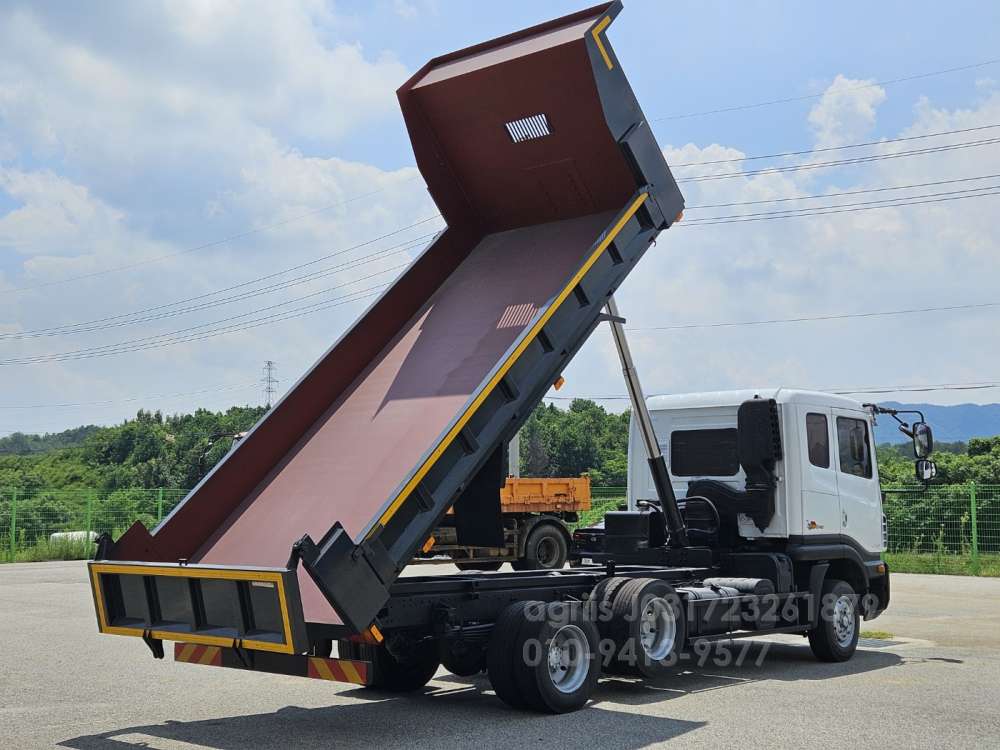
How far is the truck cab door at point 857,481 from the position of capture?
10648 mm

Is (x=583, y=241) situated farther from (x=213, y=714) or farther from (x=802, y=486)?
(x=213, y=714)

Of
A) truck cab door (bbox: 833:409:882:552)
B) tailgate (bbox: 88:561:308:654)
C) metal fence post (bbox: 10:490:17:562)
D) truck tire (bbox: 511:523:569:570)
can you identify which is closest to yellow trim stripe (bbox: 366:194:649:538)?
tailgate (bbox: 88:561:308:654)

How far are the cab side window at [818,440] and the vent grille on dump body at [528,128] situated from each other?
146 inches

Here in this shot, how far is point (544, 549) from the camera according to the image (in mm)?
22516

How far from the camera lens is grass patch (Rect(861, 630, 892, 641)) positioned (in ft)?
40.4

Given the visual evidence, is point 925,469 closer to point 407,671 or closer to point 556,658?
point 556,658

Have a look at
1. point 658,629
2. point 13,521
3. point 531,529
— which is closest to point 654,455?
point 658,629

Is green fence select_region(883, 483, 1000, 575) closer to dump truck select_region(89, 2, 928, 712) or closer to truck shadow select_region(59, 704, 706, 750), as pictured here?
dump truck select_region(89, 2, 928, 712)

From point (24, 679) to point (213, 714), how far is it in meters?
2.34

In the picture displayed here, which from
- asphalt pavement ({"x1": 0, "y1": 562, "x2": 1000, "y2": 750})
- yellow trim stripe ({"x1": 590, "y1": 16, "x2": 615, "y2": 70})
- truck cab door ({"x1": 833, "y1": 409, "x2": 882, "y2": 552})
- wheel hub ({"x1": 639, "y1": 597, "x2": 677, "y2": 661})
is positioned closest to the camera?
asphalt pavement ({"x1": 0, "y1": 562, "x2": 1000, "y2": 750})

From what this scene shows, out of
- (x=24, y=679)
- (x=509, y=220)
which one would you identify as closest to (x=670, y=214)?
(x=509, y=220)

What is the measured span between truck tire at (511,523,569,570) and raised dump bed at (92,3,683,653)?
529 inches

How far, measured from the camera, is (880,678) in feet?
30.7

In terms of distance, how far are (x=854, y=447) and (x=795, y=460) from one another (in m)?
1.12
